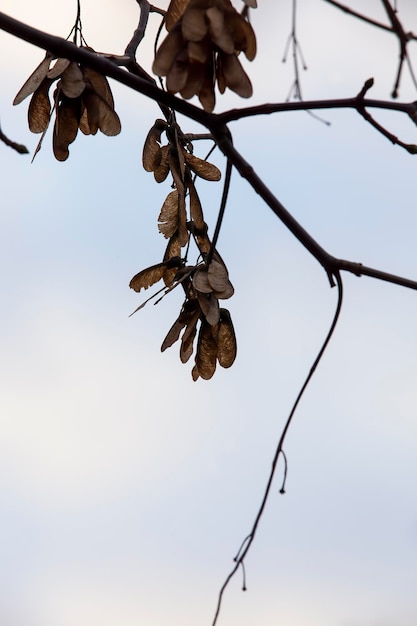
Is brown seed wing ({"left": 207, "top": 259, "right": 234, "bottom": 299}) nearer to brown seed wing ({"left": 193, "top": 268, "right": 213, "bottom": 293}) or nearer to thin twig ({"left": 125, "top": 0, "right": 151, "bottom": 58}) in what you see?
brown seed wing ({"left": 193, "top": 268, "right": 213, "bottom": 293})

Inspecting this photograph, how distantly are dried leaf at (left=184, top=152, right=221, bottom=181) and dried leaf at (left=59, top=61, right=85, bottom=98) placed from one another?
0.63 feet

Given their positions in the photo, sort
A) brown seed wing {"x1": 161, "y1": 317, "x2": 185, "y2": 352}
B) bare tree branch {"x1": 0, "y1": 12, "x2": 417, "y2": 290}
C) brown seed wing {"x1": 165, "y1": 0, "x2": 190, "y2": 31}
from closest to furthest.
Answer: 1. bare tree branch {"x1": 0, "y1": 12, "x2": 417, "y2": 290}
2. brown seed wing {"x1": 165, "y1": 0, "x2": 190, "y2": 31}
3. brown seed wing {"x1": 161, "y1": 317, "x2": 185, "y2": 352}

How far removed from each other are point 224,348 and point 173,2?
1.42 ft

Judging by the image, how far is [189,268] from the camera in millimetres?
1007

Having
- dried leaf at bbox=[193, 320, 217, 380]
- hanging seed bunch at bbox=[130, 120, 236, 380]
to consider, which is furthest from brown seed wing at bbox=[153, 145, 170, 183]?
dried leaf at bbox=[193, 320, 217, 380]

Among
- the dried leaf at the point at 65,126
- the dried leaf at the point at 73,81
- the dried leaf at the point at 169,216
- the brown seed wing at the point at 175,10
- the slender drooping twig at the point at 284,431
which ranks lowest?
the slender drooping twig at the point at 284,431

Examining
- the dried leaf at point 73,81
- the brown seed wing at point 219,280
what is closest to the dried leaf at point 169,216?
the brown seed wing at point 219,280


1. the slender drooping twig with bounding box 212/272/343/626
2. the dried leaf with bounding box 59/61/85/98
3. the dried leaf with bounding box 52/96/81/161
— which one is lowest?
the slender drooping twig with bounding box 212/272/343/626

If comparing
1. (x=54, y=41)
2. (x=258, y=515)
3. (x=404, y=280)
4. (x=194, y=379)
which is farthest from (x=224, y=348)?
(x=54, y=41)

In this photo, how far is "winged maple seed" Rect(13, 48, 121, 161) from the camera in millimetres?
917

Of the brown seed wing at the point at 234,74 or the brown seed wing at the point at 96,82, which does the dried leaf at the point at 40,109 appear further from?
the brown seed wing at the point at 234,74

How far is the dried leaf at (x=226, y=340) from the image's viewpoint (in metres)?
1.03

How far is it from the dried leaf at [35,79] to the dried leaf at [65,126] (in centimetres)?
4

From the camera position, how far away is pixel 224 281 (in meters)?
0.98
